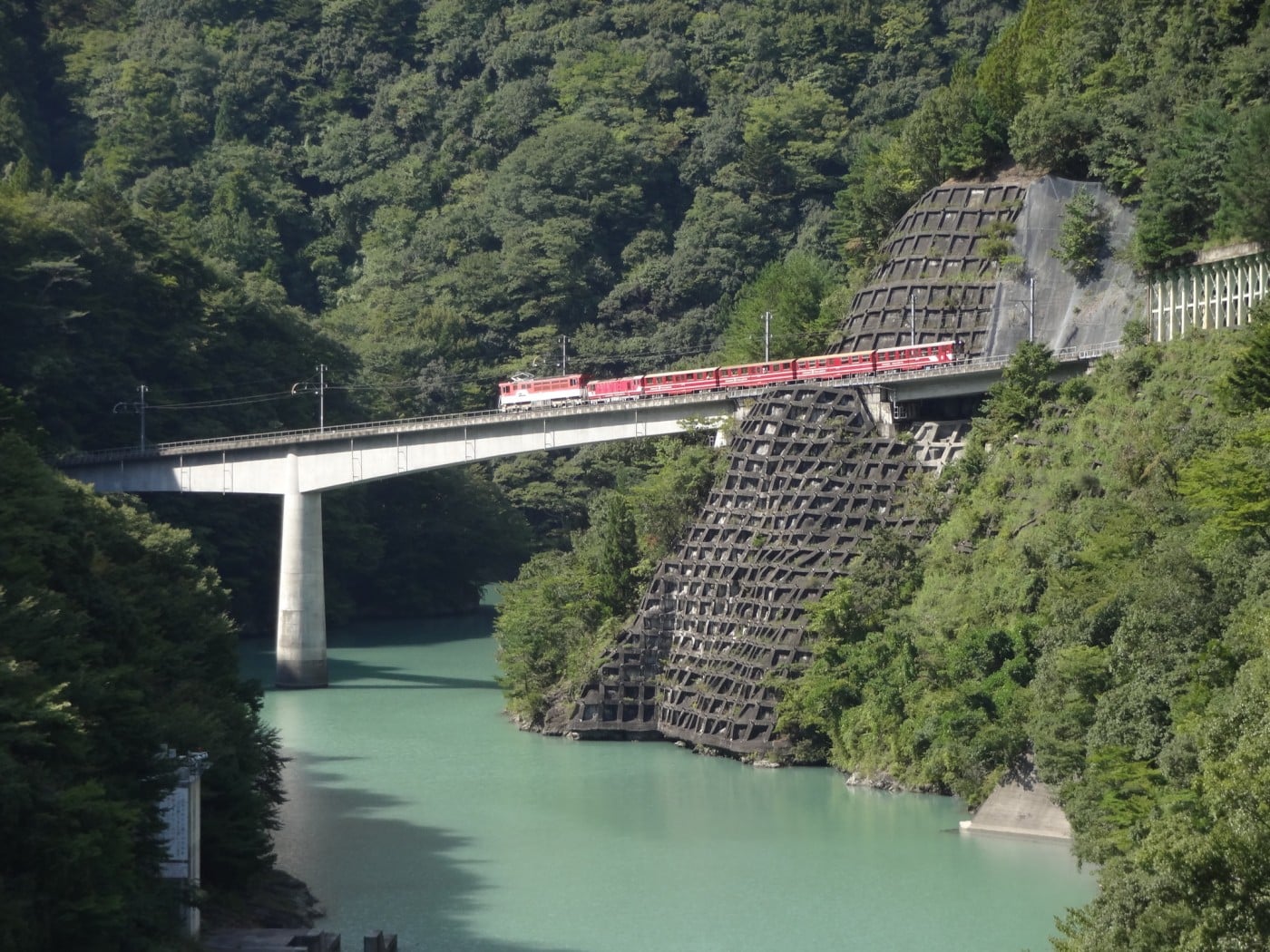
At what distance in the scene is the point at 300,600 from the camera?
229 feet

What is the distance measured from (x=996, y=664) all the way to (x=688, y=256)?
2331 inches

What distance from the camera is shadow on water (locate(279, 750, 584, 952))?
38375 mm

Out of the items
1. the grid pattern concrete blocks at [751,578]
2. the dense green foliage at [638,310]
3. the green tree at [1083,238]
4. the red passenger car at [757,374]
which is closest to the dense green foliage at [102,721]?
the dense green foliage at [638,310]

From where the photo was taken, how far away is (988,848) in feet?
144

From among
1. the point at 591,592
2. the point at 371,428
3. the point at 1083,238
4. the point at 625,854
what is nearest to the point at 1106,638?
the point at 625,854

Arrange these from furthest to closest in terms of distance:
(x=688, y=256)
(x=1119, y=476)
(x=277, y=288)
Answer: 1. (x=688, y=256)
2. (x=277, y=288)
3. (x=1119, y=476)

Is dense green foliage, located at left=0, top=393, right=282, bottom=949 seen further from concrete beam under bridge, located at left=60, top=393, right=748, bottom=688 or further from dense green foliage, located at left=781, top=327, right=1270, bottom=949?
concrete beam under bridge, located at left=60, top=393, right=748, bottom=688

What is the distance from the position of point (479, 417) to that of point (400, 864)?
2781 centimetres

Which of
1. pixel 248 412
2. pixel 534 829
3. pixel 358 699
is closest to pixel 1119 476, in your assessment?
pixel 534 829

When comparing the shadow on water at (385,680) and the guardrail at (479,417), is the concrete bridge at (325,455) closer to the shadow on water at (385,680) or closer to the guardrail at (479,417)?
the guardrail at (479,417)

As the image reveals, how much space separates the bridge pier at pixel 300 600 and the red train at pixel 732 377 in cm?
892

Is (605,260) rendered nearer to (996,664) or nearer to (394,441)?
(394,441)

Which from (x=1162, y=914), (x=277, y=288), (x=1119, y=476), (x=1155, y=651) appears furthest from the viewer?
(x=277, y=288)

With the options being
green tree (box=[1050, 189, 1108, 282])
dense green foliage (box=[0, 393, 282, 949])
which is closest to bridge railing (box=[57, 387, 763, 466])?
green tree (box=[1050, 189, 1108, 282])
